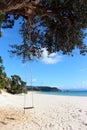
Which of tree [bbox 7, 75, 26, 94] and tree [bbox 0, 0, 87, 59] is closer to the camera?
tree [bbox 0, 0, 87, 59]

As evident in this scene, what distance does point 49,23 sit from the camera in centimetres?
1356

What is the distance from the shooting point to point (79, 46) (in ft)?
46.4

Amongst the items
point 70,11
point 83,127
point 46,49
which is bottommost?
point 83,127

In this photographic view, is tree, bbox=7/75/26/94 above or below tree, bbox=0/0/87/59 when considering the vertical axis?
below

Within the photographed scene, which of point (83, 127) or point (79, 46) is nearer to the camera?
point (83, 127)

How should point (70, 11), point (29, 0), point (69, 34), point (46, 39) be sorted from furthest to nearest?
point (46, 39) → point (69, 34) → point (70, 11) → point (29, 0)

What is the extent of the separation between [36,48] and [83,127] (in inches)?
185

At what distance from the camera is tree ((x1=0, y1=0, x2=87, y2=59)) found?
11656 mm

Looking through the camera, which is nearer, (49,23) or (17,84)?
(49,23)

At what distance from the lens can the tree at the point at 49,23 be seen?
11.7 meters

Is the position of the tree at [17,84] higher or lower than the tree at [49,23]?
lower

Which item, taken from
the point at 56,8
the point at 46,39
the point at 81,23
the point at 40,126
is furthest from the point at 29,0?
the point at 40,126

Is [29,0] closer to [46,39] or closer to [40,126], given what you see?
[46,39]

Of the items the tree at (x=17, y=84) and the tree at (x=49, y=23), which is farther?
the tree at (x=17, y=84)
